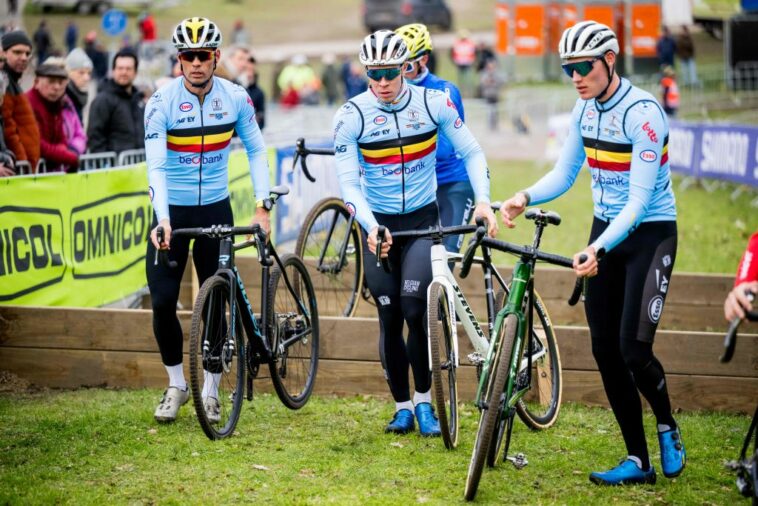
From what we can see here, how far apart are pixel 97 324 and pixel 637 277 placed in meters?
4.00

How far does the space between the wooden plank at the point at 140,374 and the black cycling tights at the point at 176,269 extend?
2.26 ft

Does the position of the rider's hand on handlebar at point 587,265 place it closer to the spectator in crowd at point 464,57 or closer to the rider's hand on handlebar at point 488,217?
the rider's hand on handlebar at point 488,217

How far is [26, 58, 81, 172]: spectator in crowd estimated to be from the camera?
35.8 ft

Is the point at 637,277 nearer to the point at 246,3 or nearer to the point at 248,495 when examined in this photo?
the point at 248,495

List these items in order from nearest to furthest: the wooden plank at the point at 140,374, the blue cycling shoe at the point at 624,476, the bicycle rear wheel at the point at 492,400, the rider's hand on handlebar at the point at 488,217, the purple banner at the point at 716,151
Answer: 1. the bicycle rear wheel at the point at 492,400
2. the blue cycling shoe at the point at 624,476
3. the rider's hand on handlebar at the point at 488,217
4. the wooden plank at the point at 140,374
5. the purple banner at the point at 716,151

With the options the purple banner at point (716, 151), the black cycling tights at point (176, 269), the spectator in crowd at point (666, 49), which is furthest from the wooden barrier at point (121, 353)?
the spectator in crowd at point (666, 49)

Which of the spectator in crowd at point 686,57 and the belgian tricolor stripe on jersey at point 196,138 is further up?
the belgian tricolor stripe on jersey at point 196,138

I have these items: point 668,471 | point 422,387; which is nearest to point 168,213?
point 422,387

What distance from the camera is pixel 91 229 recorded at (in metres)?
9.84

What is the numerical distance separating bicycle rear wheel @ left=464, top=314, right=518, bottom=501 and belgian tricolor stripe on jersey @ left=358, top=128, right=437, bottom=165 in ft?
4.89

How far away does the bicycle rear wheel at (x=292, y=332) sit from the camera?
7.73 meters

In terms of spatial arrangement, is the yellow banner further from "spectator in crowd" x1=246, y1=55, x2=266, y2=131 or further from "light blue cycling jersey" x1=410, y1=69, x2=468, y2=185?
"spectator in crowd" x1=246, y1=55, x2=266, y2=131

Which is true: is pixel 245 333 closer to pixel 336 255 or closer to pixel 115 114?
pixel 336 255

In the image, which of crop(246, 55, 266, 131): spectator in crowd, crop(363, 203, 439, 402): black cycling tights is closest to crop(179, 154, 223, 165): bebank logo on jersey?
crop(363, 203, 439, 402): black cycling tights
